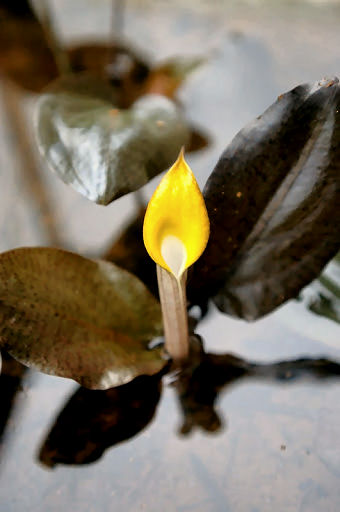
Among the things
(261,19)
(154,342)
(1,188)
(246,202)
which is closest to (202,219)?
(246,202)

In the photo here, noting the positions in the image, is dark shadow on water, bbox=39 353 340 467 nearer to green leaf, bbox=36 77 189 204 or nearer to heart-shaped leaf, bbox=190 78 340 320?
heart-shaped leaf, bbox=190 78 340 320

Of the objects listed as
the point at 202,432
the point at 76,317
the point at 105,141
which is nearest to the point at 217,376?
the point at 202,432

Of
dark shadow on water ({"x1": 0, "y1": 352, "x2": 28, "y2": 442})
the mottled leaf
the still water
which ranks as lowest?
the still water

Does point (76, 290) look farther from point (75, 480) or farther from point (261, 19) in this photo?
point (261, 19)

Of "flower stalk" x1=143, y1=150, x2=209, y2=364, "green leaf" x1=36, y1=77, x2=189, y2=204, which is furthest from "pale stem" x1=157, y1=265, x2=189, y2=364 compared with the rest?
"green leaf" x1=36, y1=77, x2=189, y2=204

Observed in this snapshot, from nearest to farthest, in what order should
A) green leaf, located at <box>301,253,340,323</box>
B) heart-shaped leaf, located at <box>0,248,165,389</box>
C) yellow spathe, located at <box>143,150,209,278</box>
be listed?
1. yellow spathe, located at <box>143,150,209,278</box>
2. heart-shaped leaf, located at <box>0,248,165,389</box>
3. green leaf, located at <box>301,253,340,323</box>

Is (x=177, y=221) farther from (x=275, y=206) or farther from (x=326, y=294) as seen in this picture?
(x=326, y=294)

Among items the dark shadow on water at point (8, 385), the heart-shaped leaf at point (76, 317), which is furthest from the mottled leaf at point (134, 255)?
the dark shadow on water at point (8, 385)

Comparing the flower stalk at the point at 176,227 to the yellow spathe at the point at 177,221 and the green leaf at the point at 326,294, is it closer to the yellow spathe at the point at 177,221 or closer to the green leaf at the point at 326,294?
the yellow spathe at the point at 177,221
